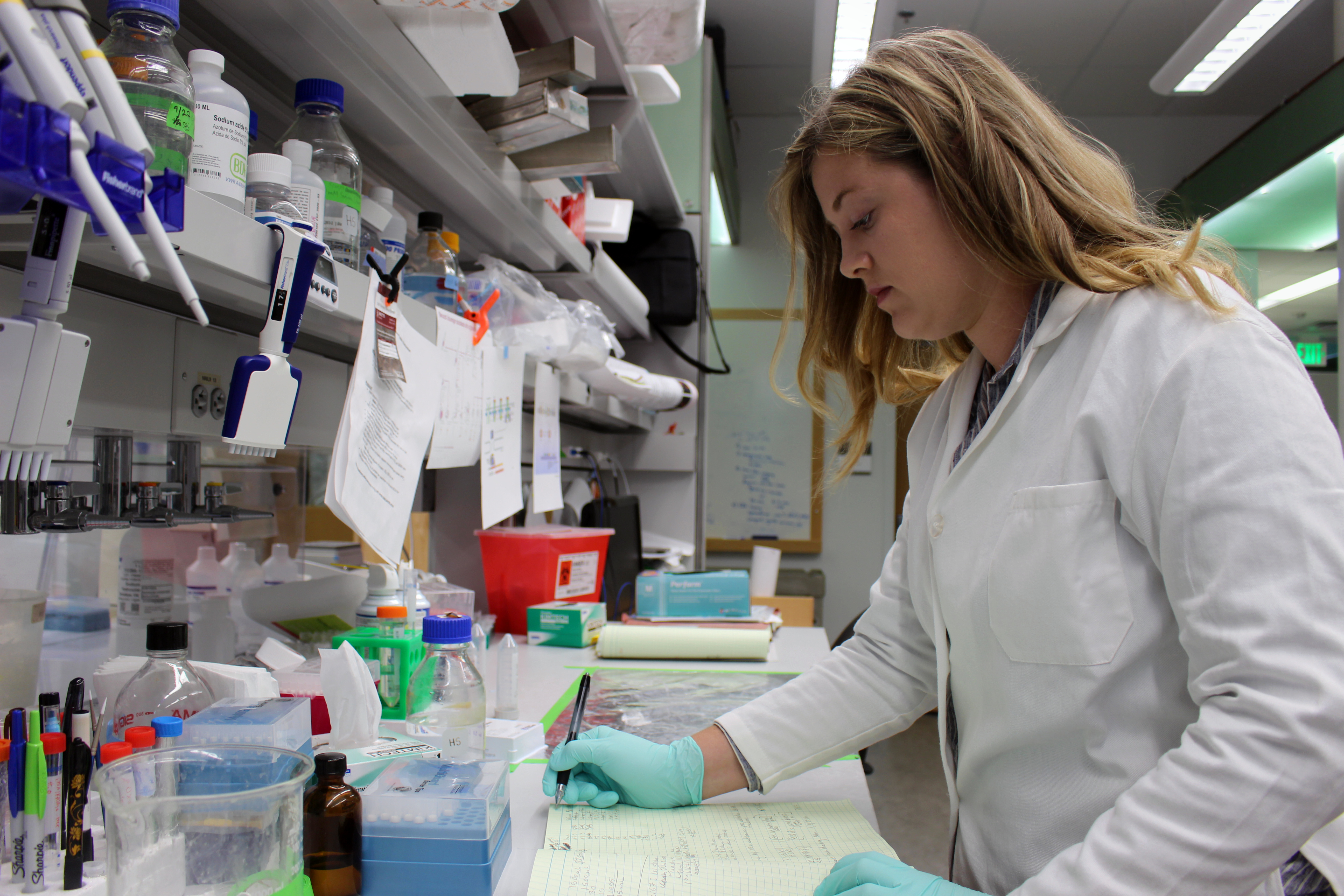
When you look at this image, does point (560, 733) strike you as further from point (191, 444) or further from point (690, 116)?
point (690, 116)

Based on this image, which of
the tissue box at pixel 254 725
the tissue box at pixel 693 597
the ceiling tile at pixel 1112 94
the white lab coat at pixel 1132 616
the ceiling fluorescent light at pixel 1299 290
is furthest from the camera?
the ceiling tile at pixel 1112 94

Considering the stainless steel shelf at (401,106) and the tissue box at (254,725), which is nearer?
the tissue box at (254,725)

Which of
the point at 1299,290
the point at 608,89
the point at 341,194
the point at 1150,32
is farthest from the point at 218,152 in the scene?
the point at 1299,290

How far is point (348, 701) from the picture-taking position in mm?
874

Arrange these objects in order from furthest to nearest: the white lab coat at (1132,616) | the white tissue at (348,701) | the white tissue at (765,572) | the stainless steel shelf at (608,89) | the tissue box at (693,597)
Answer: the white tissue at (765,572)
the tissue box at (693,597)
the stainless steel shelf at (608,89)
the white tissue at (348,701)
the white lab coat at (1132,616)

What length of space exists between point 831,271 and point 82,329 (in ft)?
2.86

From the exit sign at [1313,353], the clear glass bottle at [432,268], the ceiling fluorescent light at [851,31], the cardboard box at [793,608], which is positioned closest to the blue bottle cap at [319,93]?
the clear glass bottle at [432,268]

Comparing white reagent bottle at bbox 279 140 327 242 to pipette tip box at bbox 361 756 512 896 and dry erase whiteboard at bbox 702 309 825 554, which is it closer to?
pipette tip box at bbox 361 756 512 896

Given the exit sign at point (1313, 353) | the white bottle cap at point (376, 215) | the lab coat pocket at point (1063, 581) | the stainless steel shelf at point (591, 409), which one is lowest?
the lab coat pocket at point (1063, 581)

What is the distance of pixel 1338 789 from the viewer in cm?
54

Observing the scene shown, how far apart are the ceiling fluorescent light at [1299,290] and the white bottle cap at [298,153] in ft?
15.0

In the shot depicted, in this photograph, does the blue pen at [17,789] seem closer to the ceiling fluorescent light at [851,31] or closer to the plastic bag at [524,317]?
the plastic bag at [524,317]

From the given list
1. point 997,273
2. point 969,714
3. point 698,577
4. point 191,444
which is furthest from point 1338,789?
point 698,577

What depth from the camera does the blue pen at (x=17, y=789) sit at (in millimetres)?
550
